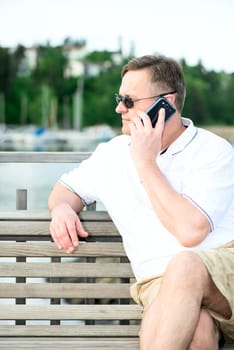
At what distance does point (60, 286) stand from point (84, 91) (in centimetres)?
6233

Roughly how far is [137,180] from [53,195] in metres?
0.43

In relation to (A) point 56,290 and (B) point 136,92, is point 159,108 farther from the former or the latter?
(A) point 56,290

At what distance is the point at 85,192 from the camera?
3566 millimetres

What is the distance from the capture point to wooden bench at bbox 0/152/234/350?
3.45 m

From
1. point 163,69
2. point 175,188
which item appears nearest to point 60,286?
point 175,188

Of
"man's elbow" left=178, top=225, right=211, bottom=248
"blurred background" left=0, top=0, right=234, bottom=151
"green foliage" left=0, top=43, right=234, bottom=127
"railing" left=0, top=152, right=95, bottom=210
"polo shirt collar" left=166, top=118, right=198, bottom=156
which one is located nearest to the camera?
"man's elbow" left=178, top=225, right=211, bottom=248

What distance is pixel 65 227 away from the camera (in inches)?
136

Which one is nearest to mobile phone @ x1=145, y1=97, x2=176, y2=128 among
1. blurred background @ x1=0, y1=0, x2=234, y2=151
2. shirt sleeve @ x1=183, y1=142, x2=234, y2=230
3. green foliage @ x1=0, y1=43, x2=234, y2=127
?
shirt sleeve @ x1=183, y1=142, x2=234, y2=230

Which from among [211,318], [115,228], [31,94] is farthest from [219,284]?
[31,94]

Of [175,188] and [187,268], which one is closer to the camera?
[187,268]

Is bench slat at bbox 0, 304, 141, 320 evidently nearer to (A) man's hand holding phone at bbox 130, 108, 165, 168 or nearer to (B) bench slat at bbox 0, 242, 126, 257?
(B) bench slat at bbox 0, 242, 126, 257

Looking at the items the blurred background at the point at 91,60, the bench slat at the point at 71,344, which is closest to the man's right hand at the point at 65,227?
the bench slat at the point at 71,344

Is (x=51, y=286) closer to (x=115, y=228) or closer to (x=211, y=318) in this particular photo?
(x=115, y=228)

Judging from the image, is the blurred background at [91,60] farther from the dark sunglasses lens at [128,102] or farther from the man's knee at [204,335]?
the man's knee at [204,335]
